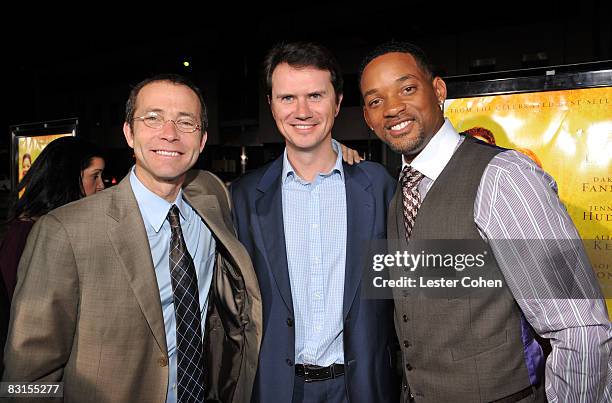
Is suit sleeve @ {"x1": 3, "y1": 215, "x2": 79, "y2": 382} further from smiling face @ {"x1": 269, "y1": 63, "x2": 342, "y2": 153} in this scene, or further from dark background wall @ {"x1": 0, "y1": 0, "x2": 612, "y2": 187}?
dark background wall @ {"x1": 0, "y1": 0, "x2": 612, "y2": 187}

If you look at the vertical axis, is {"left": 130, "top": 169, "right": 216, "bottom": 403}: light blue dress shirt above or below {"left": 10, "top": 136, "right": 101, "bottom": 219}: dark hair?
below

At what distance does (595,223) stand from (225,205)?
2042 mm

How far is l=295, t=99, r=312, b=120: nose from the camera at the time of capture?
1944mm

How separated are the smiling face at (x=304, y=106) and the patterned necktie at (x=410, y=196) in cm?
43

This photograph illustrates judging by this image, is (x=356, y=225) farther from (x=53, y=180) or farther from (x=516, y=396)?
(x=53, y=180)

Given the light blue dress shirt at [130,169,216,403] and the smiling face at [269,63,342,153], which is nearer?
the light blue dress shirt at [130,169,216,403]

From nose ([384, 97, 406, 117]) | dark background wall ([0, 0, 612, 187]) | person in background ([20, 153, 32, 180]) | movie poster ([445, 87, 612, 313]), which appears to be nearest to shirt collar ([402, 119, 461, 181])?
nose ([384, 97, 406, 117])

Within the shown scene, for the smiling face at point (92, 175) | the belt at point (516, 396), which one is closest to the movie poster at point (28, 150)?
the smiling face at point (92, 175)

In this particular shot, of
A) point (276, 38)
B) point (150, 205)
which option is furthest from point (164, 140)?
point (276, 38)

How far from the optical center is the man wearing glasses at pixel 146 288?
145cm

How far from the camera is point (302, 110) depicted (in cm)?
195

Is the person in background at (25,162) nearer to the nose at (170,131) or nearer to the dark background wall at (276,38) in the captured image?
the dark background wall at (276,38)

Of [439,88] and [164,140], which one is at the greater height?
[439,88]

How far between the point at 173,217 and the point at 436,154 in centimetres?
104
